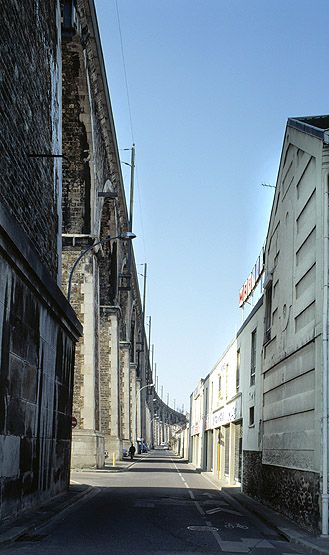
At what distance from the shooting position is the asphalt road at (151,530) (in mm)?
12305

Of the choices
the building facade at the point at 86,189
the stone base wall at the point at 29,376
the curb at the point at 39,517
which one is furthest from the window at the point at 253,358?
the curb at the point at 39,517

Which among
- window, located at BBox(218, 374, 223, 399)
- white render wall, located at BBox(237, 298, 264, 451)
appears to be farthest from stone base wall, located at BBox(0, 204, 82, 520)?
window, located at BBox(218, 374, 223, 399)

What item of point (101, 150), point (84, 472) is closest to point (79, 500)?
point (84, 472)

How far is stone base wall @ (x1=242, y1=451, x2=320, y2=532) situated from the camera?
14719 mm

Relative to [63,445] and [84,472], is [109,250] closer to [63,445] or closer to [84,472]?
[84,472]

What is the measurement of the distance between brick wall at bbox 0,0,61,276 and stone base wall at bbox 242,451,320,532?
7.64 m

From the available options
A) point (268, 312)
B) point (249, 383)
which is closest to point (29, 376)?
point (268, 312)

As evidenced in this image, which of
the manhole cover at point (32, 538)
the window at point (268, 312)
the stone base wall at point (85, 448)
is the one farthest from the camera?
the stone base wall at point (85, 448)

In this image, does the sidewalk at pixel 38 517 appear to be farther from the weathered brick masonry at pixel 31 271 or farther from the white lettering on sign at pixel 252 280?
the white lettering on sign at pixel 252 280

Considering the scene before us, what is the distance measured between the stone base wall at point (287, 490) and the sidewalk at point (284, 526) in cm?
18

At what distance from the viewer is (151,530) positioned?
1484 cm

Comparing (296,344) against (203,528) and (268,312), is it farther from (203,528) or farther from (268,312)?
(268,312)

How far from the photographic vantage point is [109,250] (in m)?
52.2

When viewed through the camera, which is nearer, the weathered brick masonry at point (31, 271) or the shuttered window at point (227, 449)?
the weathered brick masonry at point (31, 271)
